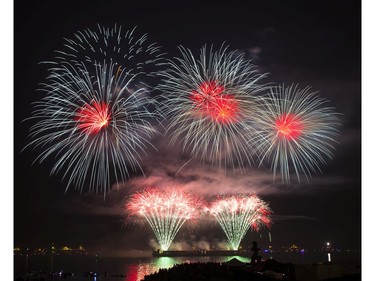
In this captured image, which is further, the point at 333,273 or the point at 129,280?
the point at 129,280

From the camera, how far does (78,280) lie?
229 feet

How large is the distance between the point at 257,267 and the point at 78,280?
2009 inches

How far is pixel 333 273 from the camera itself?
19422mm
